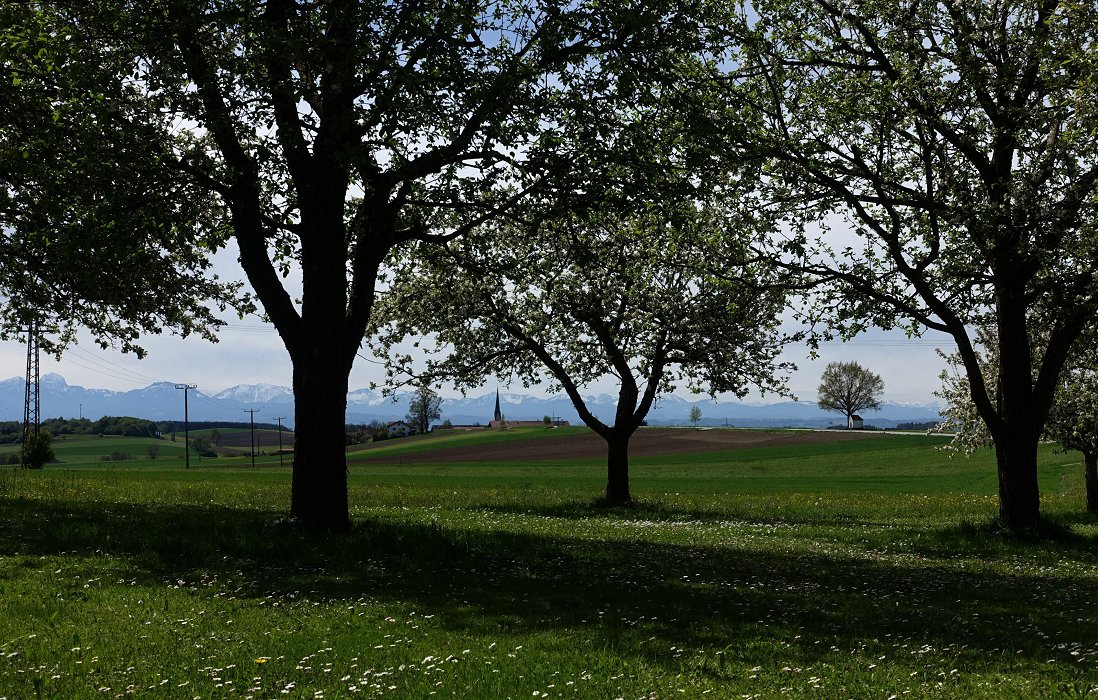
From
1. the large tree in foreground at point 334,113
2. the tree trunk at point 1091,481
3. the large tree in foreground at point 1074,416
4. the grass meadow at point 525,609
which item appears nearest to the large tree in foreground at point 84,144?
the large tree in foreground at point 334,113

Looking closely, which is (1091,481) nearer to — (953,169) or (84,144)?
(953,169)

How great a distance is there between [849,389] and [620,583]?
176932mm

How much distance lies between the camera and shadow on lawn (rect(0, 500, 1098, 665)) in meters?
10.5

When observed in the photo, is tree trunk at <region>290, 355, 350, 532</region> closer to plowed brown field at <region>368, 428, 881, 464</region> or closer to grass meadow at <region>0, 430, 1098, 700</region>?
grass meadow at <region>0, 430, 1098, 700</region>

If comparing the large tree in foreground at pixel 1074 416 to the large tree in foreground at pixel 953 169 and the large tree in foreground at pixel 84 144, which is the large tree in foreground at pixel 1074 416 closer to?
the large tree in foreground at pixel 953 169

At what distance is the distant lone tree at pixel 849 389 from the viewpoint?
178 m

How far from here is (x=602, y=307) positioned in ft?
114

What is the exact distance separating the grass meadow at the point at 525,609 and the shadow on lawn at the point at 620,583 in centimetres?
7

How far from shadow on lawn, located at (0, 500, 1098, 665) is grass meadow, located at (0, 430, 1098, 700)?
0.07 metres

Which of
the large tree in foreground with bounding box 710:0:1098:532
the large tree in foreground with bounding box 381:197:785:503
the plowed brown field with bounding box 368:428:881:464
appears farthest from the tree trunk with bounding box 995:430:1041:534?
the plowed brown field with bounding box 368:428:881:464

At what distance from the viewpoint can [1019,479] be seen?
2333cm

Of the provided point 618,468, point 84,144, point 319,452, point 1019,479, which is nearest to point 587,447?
point 618,468

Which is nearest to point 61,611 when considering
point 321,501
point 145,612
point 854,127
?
point 145,612

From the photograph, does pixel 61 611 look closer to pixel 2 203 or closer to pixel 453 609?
pixel 453 609
